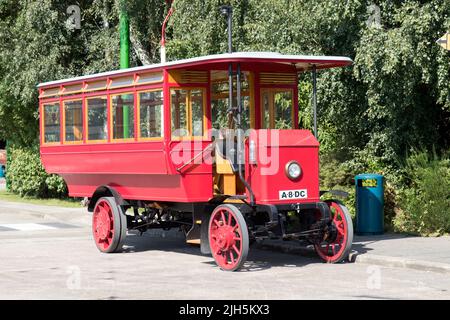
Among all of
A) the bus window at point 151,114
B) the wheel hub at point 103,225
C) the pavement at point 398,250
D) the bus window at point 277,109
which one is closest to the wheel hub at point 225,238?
the bus window at point 151,114

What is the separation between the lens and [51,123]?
15.6m

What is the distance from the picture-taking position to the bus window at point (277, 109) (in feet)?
44.0

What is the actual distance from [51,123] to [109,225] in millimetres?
2482

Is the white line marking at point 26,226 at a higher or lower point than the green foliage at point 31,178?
lower

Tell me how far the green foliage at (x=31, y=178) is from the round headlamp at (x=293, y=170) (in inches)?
606

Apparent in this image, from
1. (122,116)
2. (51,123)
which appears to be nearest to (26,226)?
(51,123)

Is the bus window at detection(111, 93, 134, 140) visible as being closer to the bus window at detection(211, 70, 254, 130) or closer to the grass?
the bus window at detection(211, 70, 254, 130)

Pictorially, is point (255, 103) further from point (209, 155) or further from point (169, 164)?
point (169, 164)

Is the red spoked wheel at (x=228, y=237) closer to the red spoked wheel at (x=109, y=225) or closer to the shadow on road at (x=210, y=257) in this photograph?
the shadow on road at (x=210, y=257)

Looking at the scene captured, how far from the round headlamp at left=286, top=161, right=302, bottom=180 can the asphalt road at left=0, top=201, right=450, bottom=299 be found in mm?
1240

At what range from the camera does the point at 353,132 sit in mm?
17875

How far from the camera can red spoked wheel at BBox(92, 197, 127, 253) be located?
14.0 m
